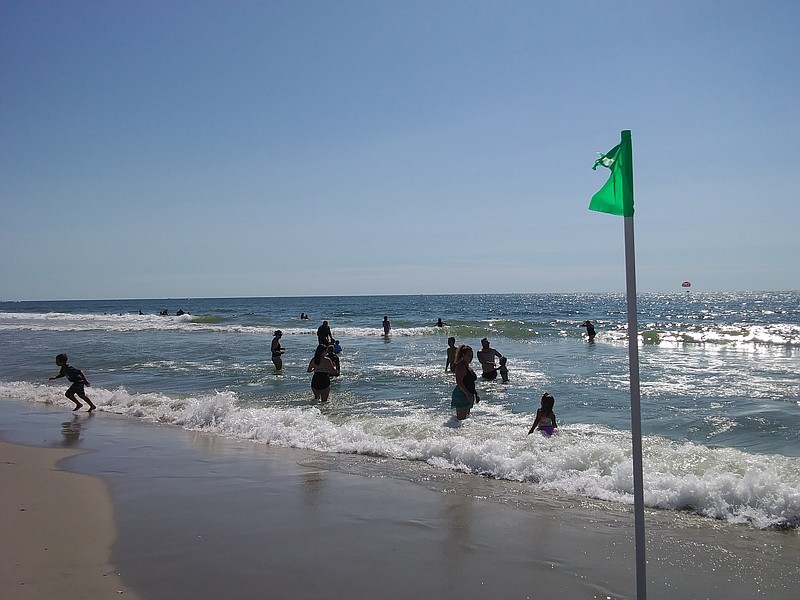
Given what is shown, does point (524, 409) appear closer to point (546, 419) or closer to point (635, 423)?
point (546, 419)

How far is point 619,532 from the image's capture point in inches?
221

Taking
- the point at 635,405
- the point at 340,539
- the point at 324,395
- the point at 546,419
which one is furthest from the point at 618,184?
the point at 324,395

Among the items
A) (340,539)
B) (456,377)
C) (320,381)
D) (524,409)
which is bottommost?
(524,409)

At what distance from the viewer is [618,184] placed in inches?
142

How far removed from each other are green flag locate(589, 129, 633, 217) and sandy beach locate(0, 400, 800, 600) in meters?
2.74

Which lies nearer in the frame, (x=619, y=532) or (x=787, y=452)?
(x=619, y=532)

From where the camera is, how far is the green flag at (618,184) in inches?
139

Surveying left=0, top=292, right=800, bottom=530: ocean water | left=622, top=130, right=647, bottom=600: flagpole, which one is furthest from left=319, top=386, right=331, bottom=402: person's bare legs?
left=622, top=130, right=647, bottom=600: flagpole

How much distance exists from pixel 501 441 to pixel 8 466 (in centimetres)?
646

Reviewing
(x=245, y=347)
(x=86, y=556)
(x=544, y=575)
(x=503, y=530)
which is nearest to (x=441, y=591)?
(x=544, y=575)

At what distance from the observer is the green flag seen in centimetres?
353

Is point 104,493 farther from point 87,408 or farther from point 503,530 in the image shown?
point 87,408

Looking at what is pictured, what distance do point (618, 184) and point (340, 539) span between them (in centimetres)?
373

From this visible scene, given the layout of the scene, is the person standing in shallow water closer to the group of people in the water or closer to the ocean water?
the group of people in the water
